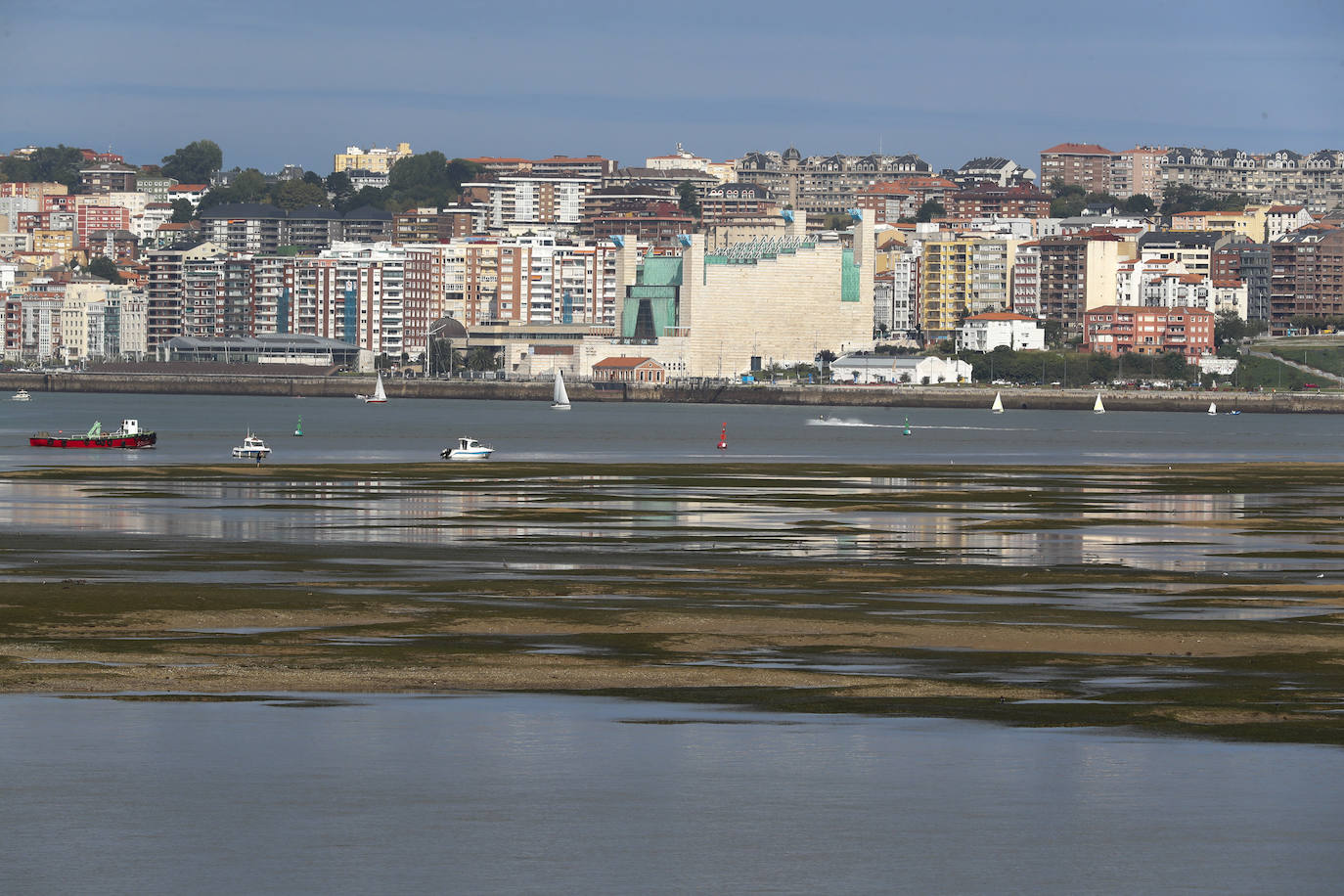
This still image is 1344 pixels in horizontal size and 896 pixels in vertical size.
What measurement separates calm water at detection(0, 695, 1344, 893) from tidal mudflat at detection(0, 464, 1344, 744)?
155cm

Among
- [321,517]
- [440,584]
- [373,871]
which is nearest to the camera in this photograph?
[373,871]

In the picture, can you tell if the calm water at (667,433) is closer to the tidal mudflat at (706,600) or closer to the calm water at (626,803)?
the tidal mudflat at (706,600)

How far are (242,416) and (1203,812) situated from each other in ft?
445

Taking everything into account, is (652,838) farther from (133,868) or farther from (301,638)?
(301,638)

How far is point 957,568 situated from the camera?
3872 centimetres

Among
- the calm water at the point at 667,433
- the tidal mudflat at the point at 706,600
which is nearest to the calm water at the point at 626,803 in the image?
the tidal mudflat at the point at 706,600

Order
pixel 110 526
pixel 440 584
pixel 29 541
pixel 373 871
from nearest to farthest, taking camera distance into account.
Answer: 1. pixel 373 871
2. pixel 440 584
3. pixel 29 541
4. pixel 110 526

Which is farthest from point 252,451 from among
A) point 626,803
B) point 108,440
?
point 626,803

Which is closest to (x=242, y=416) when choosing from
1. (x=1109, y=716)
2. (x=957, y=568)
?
(x=957, y=568)

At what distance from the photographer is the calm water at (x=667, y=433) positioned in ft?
294

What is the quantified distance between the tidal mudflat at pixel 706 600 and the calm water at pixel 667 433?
89.6ft

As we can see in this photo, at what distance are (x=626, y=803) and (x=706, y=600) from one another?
49.5 ft

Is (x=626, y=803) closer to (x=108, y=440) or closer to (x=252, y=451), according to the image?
(x=252, y=451)

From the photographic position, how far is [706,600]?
108 feet
